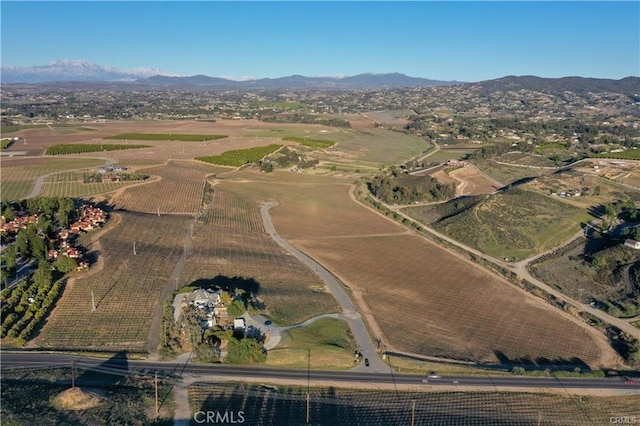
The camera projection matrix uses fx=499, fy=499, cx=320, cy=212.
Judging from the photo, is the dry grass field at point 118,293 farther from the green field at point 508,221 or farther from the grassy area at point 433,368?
the green field at point 508,221

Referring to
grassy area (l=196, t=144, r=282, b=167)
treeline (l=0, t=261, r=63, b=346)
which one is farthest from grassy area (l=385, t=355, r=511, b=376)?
grassy area (l=196, t=144, r=282, b=167)

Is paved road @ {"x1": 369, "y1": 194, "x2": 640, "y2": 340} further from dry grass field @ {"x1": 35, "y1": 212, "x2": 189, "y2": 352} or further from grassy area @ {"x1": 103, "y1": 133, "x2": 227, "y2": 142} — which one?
grassy area @ {"x1": 103, "y1": 133, "x2": 227, "y2": 142}

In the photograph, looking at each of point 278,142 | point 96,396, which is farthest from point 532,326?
point 278,142

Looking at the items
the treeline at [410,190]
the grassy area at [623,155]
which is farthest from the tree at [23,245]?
the grassy area at [623,155]

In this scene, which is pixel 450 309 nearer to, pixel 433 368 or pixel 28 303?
pixel 433 368

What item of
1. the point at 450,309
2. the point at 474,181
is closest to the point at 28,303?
the point at 450,309

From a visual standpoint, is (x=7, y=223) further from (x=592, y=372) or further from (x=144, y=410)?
(x=592, y=372)
